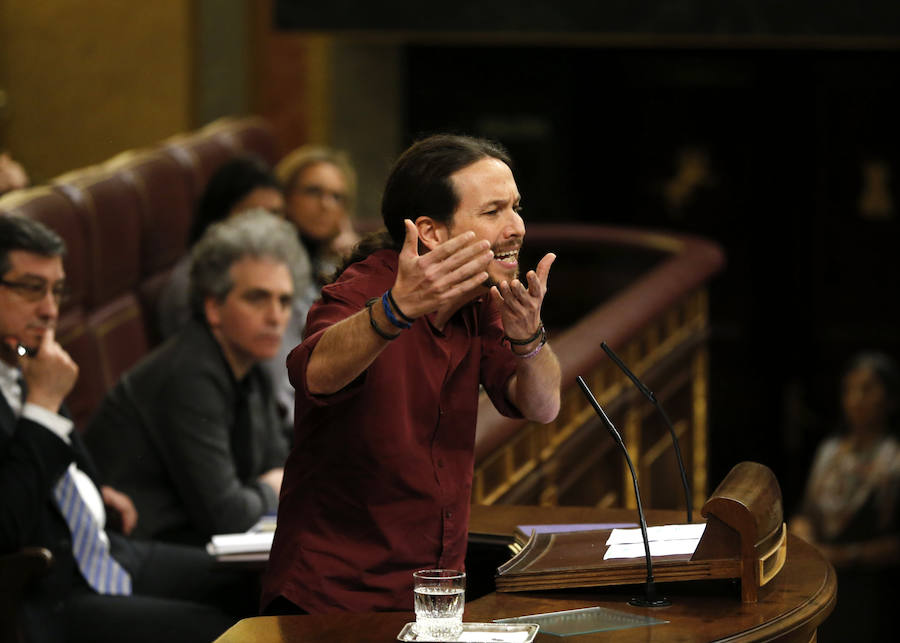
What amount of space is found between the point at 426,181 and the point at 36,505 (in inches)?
41.1

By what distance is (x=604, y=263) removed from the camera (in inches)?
291

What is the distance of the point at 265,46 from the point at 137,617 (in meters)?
5.27

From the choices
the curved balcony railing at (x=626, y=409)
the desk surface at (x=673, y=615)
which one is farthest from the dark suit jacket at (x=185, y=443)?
the desk surface at (x=673, y=615)

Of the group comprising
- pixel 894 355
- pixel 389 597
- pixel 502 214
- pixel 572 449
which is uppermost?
pixel 502 214

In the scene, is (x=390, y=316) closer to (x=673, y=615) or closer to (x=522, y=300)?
(x=522, y=300)

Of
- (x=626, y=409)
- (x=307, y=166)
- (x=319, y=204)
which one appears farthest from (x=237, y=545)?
(x=307, y=166)

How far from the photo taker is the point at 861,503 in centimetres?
580

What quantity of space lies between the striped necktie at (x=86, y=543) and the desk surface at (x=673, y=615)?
98 centimetres

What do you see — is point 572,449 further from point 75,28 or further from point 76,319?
point 75,28

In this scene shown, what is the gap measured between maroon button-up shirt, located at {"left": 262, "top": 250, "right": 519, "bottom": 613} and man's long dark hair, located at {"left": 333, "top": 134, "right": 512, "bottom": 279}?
0.16 ft

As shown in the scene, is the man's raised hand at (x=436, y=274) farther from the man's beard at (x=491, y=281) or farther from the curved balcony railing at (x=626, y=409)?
the curved balcony railing at (x=626, y=409)

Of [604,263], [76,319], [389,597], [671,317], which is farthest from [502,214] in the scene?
[604,263]

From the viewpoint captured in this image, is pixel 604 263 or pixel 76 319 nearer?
pixel 76 319

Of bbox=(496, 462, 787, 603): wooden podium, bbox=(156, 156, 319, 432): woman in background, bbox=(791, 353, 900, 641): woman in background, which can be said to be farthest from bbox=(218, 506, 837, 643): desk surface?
bbox=(791, 353, 900, 641): woman in background
